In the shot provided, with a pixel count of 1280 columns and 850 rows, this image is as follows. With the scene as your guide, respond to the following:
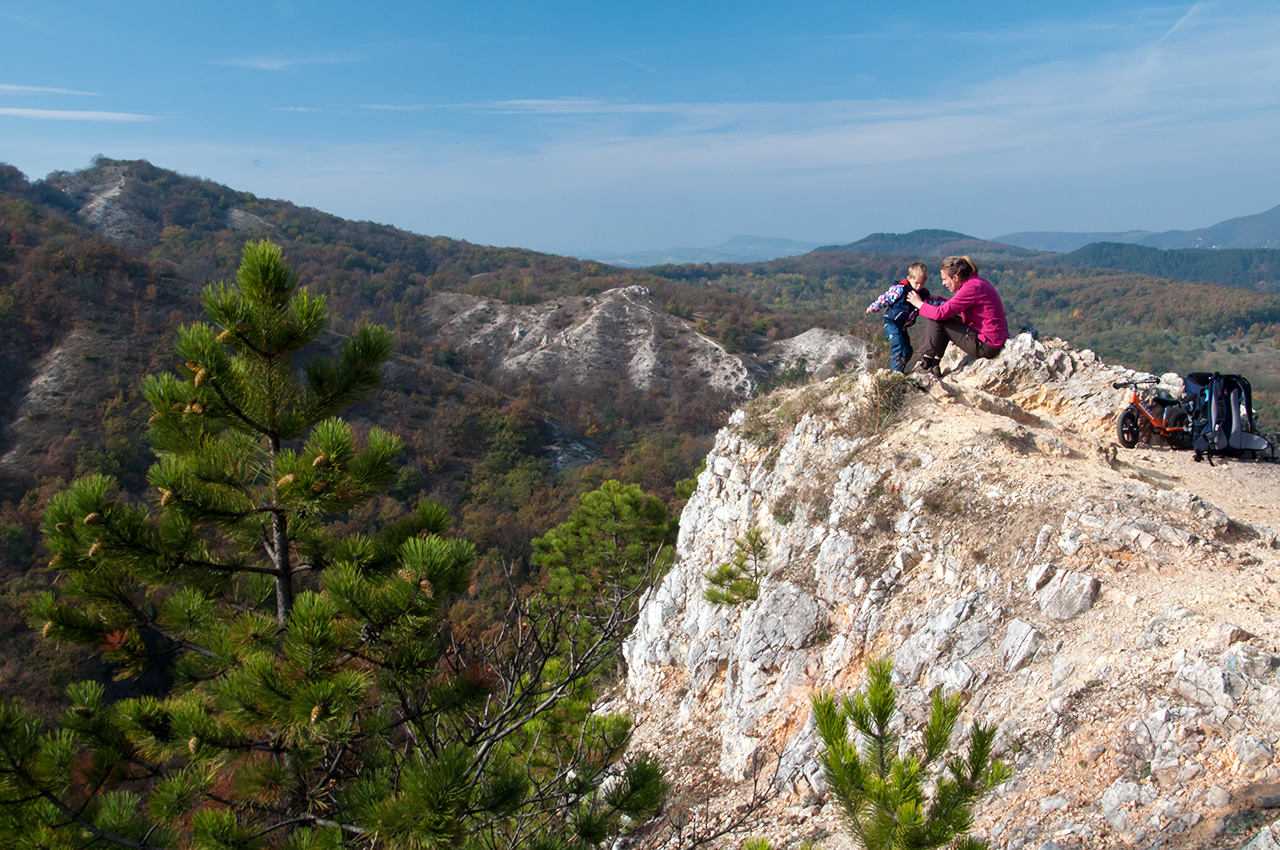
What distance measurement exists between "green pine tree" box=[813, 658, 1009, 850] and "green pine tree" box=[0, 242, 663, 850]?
59.2 inches

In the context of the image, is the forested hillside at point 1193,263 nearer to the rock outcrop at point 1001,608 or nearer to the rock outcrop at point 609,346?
the rock outcrop at point 609,346

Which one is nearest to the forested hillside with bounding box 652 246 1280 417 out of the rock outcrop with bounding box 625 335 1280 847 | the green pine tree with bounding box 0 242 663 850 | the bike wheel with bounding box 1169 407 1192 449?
the bike wheel with bounding box 1169 407 1192 449

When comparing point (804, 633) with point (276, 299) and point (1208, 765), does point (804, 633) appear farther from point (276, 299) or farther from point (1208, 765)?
point (276, 299)

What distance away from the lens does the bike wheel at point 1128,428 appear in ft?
26.1

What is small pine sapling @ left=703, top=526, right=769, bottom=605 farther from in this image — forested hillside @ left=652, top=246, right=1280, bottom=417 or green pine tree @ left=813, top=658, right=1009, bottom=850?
forested hillside @ left=652, top=246, right=1280, bottom=417

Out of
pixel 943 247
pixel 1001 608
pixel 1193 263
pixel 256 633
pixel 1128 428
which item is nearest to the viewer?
pixel 256 633

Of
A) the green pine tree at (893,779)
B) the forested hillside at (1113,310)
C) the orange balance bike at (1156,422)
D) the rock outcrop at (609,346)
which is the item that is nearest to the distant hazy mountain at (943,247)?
the forested hillside at (1113,310)

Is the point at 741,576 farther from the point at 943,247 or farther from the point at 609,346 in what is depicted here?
the point at 943,247

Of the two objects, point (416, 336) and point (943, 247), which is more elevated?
point (943, 247)

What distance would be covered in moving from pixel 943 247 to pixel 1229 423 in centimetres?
18506

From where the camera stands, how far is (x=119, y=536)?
2877 mm

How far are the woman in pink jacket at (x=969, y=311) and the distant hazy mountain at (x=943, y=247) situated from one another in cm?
15343

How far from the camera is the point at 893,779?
2.42 metres

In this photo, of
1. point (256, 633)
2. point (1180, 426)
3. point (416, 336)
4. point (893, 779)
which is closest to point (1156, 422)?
point (1180, 426)
